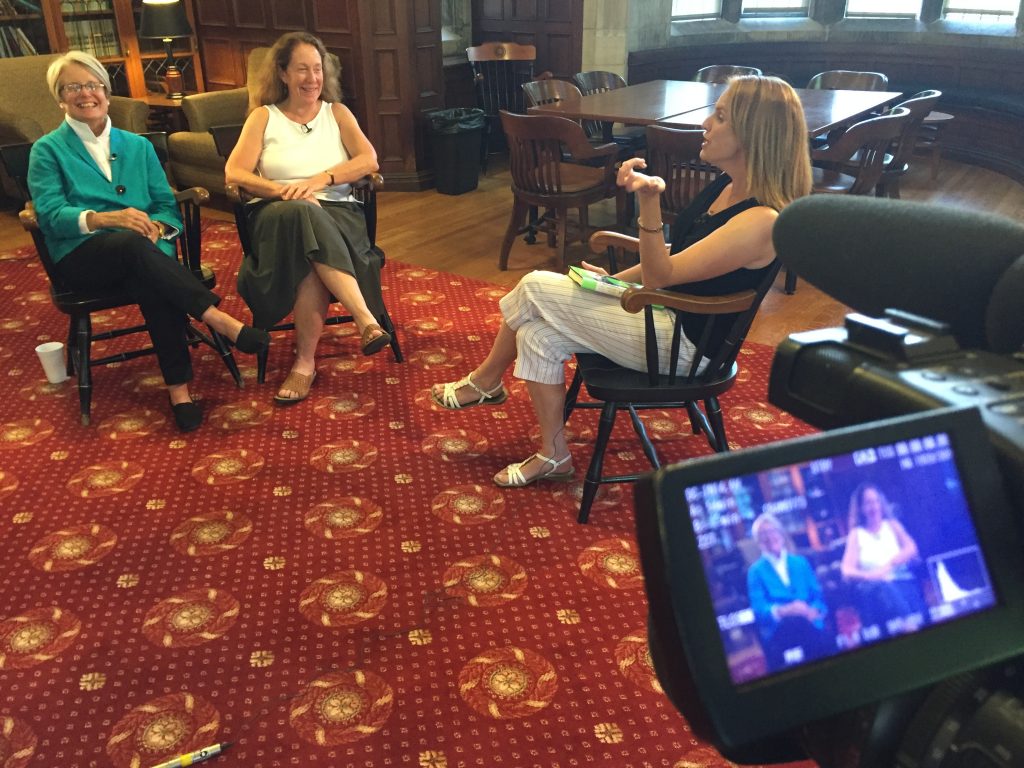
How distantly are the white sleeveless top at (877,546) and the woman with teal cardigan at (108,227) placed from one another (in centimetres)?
239

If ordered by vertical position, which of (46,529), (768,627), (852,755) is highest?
(768,627)

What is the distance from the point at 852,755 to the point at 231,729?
53.0 inches

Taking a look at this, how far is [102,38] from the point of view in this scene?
18.5 ft

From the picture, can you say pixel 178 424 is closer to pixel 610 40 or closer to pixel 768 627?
pixel 768 627

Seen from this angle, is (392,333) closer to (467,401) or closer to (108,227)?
(467,401)

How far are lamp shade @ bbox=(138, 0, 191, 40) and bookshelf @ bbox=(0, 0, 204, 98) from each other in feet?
1.27

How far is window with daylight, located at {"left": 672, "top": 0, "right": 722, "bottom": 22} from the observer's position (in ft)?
22.4

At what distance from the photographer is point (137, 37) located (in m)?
5.71

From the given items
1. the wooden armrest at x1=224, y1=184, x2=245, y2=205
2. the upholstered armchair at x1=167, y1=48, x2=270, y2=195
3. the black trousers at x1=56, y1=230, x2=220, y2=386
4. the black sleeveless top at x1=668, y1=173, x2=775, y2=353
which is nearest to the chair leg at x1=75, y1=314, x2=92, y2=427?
the black trousers at x1=56, y1=230, x2=220, y2=386

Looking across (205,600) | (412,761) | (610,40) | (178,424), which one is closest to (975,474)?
(412,761)

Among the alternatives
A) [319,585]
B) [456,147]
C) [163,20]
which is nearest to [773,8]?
[456,147]

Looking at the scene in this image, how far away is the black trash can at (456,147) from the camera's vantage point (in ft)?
17.7

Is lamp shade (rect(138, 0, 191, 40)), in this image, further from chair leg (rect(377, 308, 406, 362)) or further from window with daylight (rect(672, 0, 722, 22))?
window with daylight (rect(672, 0, 722, 22))

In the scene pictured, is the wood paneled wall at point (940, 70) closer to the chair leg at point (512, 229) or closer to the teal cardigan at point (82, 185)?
the chair leg at point (512, 229)
